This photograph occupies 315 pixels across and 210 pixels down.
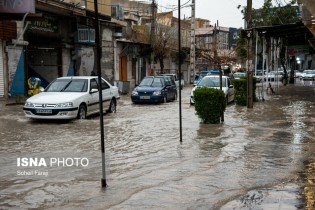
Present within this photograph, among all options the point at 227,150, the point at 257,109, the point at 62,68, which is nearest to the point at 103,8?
the point at 62,68

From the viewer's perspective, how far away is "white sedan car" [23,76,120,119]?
44.3ft

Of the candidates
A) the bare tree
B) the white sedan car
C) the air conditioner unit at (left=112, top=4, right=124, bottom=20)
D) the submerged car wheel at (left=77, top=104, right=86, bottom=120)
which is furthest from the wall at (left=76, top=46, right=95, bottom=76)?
the submerged car wheel at (left=77, top=104, right=86, bottom=120)

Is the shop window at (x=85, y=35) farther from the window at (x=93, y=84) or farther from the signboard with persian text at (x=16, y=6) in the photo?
the window at (x=93, y=84)

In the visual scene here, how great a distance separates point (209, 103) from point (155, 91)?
911 centimetres

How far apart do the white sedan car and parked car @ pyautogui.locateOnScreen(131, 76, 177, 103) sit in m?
5.69

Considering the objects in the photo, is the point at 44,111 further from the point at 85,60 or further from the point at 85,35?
the point at 85,60

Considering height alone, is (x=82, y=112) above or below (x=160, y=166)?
above

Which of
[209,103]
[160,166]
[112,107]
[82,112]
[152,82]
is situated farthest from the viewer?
[152,82]

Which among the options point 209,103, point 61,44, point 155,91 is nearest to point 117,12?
point 61,44

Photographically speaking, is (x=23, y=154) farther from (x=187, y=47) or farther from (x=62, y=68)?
(x=187, y=47)

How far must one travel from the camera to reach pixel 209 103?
516 inches

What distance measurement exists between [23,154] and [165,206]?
14.9 ft

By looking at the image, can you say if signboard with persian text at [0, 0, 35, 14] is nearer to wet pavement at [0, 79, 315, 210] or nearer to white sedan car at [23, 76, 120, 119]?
white sedan car at [23, 76, 120, 119]

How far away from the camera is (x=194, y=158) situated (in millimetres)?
8219
